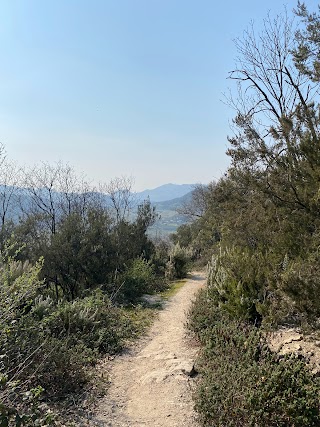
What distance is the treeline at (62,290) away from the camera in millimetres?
4289

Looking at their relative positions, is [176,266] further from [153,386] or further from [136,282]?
[153,386]

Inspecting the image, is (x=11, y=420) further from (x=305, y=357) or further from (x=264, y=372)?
(x=305, y=357)

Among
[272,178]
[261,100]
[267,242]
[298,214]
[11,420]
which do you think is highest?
[261,100]

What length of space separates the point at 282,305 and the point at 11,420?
329 cm

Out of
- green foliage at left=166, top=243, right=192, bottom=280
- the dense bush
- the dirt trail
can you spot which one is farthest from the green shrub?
the dirt trail

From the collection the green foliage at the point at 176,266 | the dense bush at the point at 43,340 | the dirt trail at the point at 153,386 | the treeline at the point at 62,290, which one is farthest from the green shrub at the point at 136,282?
the dirt trail at the point at 153,386

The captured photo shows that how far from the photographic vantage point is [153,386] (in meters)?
5.07

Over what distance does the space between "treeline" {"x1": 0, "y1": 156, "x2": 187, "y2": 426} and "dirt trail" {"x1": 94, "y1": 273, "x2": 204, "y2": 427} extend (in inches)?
20.7

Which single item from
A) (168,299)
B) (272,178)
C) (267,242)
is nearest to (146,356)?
(267,242)

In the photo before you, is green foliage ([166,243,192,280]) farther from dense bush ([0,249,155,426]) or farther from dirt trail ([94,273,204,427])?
dirt trail ([94,273,204,427])

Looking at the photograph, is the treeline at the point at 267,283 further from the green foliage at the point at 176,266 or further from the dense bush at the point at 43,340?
the green foliage at the point at 176,266

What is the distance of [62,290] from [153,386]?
7691mm

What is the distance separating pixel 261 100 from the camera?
14.0m

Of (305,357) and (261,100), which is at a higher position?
(261,100)
